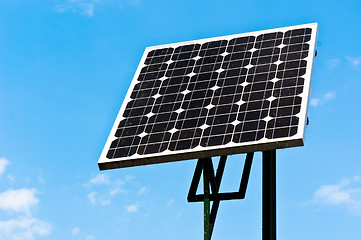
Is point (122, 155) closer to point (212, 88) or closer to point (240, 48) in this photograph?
point (212, 88)

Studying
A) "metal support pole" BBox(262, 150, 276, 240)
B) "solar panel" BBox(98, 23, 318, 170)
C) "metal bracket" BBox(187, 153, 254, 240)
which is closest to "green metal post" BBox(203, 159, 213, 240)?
"metal bracket" BBox(187, 153, 254, 240)

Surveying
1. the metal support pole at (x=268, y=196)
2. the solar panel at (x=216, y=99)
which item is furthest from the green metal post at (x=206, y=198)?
the metal support pole at (x=268, y=196)

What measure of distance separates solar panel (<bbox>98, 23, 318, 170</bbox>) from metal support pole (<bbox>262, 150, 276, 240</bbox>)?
188cm

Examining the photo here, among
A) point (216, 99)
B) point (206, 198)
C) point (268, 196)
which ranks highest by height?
point (216, 99)

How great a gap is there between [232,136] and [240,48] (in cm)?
448

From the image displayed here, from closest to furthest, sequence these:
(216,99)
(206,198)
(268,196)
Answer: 1. (206,198)
2. (216,99)
3. (268,196)

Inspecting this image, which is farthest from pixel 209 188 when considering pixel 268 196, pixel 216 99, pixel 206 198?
pixel 216 99

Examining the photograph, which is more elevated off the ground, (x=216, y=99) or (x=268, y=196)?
(x=216, y=99)

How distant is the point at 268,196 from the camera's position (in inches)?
941

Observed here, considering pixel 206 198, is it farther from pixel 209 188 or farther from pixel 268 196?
pixel 268 196

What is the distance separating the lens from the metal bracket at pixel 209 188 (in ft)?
75.2

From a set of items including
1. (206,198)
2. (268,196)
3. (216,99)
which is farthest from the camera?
(268,196)

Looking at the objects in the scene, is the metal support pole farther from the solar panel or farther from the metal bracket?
the solar panel

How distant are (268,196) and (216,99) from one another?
113 inches
